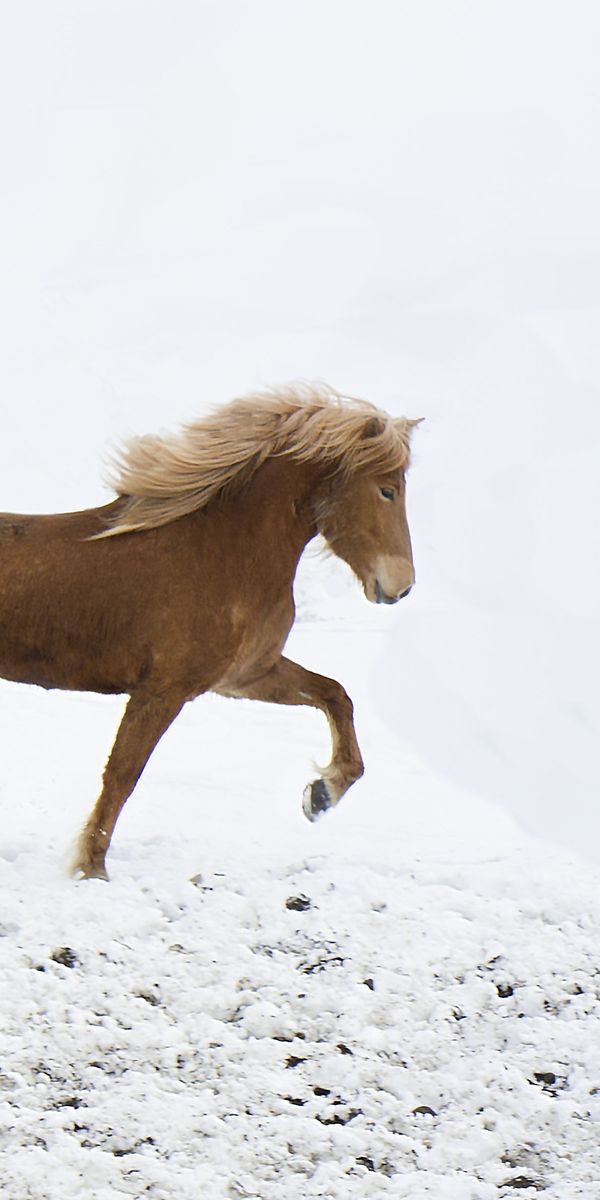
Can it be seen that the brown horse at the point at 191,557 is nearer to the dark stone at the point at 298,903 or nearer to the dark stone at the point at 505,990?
the dark stone at the point at 298,903

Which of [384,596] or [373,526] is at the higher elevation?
[373,526]

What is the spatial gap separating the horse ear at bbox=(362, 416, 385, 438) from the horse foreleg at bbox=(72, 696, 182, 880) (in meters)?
1.28

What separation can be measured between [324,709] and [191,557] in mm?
989

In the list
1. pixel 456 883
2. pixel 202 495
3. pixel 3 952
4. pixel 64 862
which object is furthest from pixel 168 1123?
pixel 202 495

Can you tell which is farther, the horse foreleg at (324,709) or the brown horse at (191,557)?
the horse foreleg at (324,709)

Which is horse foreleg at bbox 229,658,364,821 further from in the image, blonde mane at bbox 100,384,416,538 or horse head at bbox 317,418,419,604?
blonde mane at bbox 100,384,416,538

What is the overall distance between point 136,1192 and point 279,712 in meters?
5.66

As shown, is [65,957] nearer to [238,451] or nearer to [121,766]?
[121,766]

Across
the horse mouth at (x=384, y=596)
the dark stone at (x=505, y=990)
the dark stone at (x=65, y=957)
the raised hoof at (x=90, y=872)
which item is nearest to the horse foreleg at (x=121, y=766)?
the raised hoof at (x=90, y=872)

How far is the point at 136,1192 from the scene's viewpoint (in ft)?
10.6

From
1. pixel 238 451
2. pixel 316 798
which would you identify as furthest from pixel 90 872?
pixel 238 451

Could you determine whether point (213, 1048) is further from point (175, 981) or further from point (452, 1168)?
point (452, 1168)

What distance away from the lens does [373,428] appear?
→ 16.8 ft

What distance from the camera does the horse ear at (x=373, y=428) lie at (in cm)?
510
